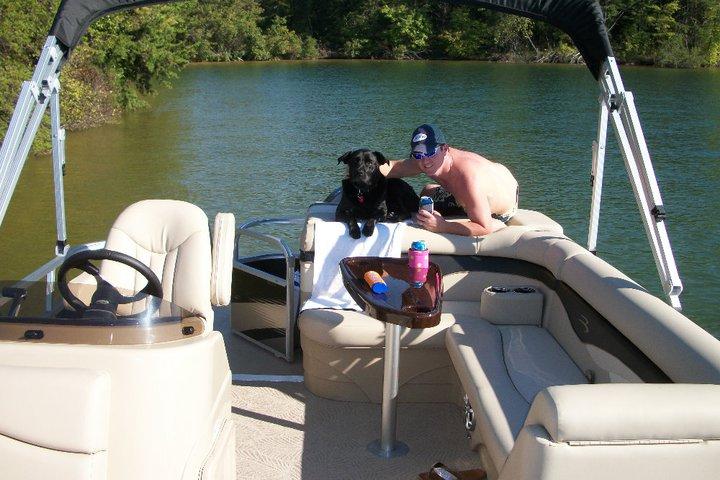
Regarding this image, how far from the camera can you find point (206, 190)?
1284cm

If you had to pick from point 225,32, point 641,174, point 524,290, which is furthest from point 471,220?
point 225,32

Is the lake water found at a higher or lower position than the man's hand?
lower

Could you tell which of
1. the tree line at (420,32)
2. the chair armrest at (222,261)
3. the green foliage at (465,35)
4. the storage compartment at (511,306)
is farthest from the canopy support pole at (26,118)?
the green foliage at (465,35)

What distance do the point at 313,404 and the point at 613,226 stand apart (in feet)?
24.7

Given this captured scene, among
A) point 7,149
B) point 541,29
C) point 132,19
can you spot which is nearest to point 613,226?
point 7,149

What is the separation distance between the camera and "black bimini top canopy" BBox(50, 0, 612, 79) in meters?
4.20

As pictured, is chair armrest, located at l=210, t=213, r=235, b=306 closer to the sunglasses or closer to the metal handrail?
the metal handrail

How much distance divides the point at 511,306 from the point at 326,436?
1.11 metres

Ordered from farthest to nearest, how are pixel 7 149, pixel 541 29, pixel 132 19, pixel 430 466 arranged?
pixel 541 29
pixel 132 19
pixel 7 149
pixel 430 466

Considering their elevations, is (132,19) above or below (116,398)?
above

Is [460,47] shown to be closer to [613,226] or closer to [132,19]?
[132,19]

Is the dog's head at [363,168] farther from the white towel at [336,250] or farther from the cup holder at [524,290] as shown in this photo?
the cup holder at [524,290]

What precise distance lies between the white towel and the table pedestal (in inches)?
34.0

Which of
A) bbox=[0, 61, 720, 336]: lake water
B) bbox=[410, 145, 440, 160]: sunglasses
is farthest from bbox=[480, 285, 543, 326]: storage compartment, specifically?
bbox=[0, 61, 720, 336]: lake water
